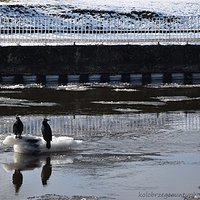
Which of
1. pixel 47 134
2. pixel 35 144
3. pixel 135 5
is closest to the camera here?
pixel 47 134

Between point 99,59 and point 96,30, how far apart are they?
9970 millimetres

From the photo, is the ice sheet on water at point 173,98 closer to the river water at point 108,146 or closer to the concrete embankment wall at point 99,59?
the river water at point 108,146

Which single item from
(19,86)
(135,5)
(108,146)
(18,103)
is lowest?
(19,86)

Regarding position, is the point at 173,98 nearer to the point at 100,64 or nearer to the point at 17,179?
the point at 100,64

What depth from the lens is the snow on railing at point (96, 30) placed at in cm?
4669

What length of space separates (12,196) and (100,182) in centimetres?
230

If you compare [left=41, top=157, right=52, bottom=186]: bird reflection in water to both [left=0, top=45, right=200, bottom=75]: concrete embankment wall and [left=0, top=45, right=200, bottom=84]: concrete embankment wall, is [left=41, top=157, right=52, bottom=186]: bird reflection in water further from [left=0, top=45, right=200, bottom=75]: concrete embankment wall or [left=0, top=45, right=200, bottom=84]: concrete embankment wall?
[left=0, top=45, right=200, bottom=75]: concrete embankment wall

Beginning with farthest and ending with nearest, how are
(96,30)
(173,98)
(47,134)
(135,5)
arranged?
(135,5)
(96,30)
(173,98)
(47,134)

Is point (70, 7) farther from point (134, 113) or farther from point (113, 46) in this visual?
point (134, 113)

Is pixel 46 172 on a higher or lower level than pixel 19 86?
higher

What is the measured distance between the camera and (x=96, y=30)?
52750 mm

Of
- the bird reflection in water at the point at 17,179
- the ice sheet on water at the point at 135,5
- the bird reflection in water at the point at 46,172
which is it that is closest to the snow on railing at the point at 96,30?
the ice sheet on water at the point at 135,5

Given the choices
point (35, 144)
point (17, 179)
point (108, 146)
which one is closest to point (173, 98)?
point (108, 146)

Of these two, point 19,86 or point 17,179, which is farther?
point 19,86
